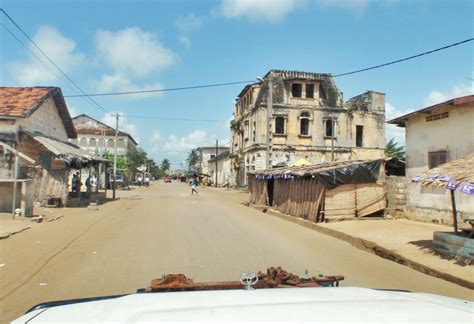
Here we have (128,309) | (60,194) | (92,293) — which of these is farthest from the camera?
(60,194)

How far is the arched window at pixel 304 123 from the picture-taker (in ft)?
143

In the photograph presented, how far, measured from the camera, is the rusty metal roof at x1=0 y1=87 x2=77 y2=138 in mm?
19781

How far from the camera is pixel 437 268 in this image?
837 centimetres

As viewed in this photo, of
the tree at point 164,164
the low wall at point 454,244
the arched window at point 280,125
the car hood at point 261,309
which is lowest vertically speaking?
the low wall at point 454,244

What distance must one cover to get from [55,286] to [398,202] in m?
14.6

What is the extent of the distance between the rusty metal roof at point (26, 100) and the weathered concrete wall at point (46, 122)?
33 cm

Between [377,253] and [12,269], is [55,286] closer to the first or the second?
[12,269]

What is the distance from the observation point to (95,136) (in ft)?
236

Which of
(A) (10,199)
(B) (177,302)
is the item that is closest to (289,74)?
(A) (10,199)

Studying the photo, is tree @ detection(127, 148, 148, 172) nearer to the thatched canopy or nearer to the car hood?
the thatched canopy

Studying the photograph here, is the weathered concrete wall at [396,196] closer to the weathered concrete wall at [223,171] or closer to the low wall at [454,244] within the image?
the low wall at [454,244]

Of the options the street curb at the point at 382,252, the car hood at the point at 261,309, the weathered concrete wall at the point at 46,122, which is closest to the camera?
the car hood at the point at 261,309

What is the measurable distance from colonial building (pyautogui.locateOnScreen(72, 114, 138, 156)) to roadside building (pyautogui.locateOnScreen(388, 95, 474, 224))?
2349 inches

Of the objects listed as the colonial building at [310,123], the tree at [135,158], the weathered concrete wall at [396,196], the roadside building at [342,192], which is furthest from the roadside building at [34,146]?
the tree at [135,158]
